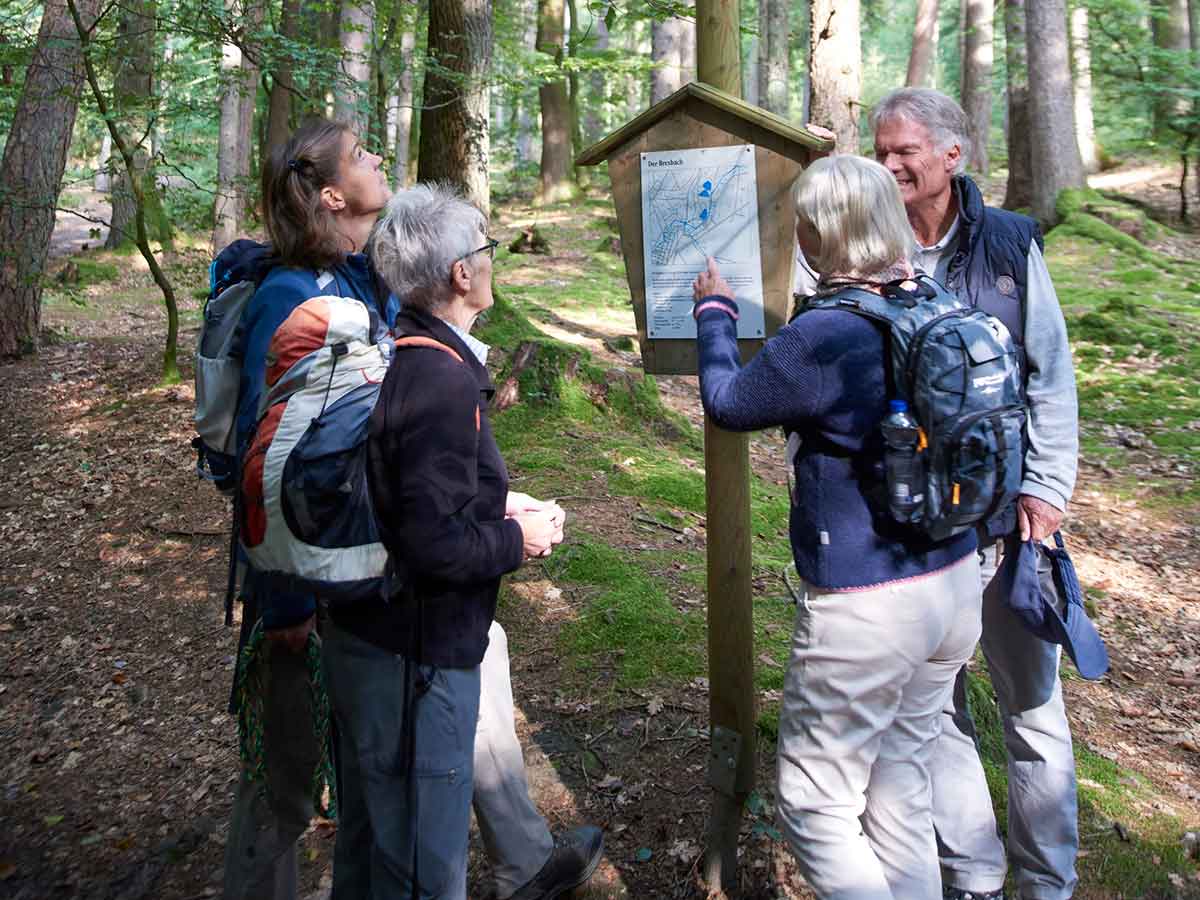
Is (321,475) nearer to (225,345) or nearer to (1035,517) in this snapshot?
(225,345)

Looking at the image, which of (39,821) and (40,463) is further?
(40,463)

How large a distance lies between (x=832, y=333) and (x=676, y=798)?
6.56ft

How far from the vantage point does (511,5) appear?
24.0 metres

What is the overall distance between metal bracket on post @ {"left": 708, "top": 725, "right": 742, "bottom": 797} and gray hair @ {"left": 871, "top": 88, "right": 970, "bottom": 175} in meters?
1.83

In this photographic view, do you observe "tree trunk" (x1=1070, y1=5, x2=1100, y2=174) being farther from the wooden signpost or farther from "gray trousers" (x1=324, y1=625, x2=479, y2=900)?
"gray trousers" (x1=324, y1=625, x2=479, y2=900)

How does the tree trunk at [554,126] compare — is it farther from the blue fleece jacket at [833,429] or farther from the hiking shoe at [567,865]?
the blue fleece jacket at [833,429]

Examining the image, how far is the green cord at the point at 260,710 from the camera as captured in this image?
252 centimetres

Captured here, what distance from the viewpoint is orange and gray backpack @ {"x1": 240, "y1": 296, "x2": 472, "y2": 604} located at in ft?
6.88

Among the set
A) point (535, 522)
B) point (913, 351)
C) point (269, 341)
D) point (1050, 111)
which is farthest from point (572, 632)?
point (1050, 111)

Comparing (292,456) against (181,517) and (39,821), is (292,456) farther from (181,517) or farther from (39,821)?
(181,517)

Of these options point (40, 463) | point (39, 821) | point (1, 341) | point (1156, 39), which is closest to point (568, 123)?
point (1156, 39)

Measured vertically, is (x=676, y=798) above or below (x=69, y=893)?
above

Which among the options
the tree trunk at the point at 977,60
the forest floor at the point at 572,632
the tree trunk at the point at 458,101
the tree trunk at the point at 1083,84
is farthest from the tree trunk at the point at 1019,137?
the tree trunk at the point at 458,101

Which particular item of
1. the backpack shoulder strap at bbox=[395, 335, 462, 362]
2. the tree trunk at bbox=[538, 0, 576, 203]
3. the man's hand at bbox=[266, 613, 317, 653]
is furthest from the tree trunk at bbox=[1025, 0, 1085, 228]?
the man's hand at bbox=[266, 613, 317, 653]
